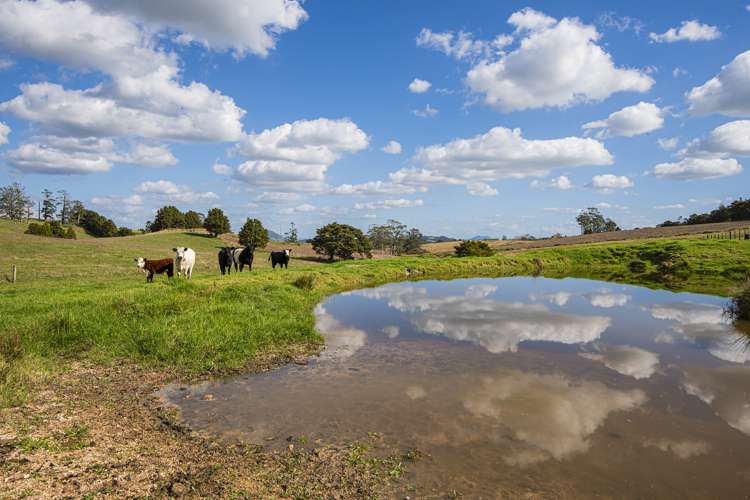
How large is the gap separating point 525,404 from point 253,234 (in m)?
70.0

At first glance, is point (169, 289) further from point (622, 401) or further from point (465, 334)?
point (622, 401)

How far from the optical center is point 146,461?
215 inches

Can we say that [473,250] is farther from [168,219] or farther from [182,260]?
[168,219]

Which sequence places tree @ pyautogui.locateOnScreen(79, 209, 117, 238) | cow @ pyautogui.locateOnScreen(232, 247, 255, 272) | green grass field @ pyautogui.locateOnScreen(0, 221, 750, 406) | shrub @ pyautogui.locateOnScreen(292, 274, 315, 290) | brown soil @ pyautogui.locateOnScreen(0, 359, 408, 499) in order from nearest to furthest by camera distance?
brown soil @ pyautogui.locateOnScreen(0, 359, 408, 499) → green grass field @ pyautogui.locateOnScreen(0, 221, 750, 406) → shrub @ pyautogui.locateOnScreen(292, 274, 315, 290) → cow @ pyautogui.locateOnScreen(232, 247, 255, 272) → tree @ pyautogui.locateOnScreen(79, 209, 117, 238)

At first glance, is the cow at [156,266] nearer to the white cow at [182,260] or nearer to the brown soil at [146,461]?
the white cow at [182,260]

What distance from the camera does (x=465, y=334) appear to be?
543 inches

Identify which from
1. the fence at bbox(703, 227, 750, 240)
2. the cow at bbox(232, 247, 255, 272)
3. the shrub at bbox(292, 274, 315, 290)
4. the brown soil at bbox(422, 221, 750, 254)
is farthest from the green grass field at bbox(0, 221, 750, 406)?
the brown soil at bbox(422, 221, 750, 254)

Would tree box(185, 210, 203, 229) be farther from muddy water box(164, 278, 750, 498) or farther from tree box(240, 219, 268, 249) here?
muddy water box(164, 278, 750, 498)

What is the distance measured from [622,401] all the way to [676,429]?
1.20 m

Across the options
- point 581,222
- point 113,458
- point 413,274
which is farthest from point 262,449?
point 581,222

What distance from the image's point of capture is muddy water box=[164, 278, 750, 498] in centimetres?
561

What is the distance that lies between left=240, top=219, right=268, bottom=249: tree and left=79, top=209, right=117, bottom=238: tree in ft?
156

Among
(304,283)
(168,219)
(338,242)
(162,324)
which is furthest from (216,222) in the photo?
(162,324)

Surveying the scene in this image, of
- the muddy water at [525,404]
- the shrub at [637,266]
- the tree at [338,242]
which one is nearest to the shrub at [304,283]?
the muddy water at [525,404]
